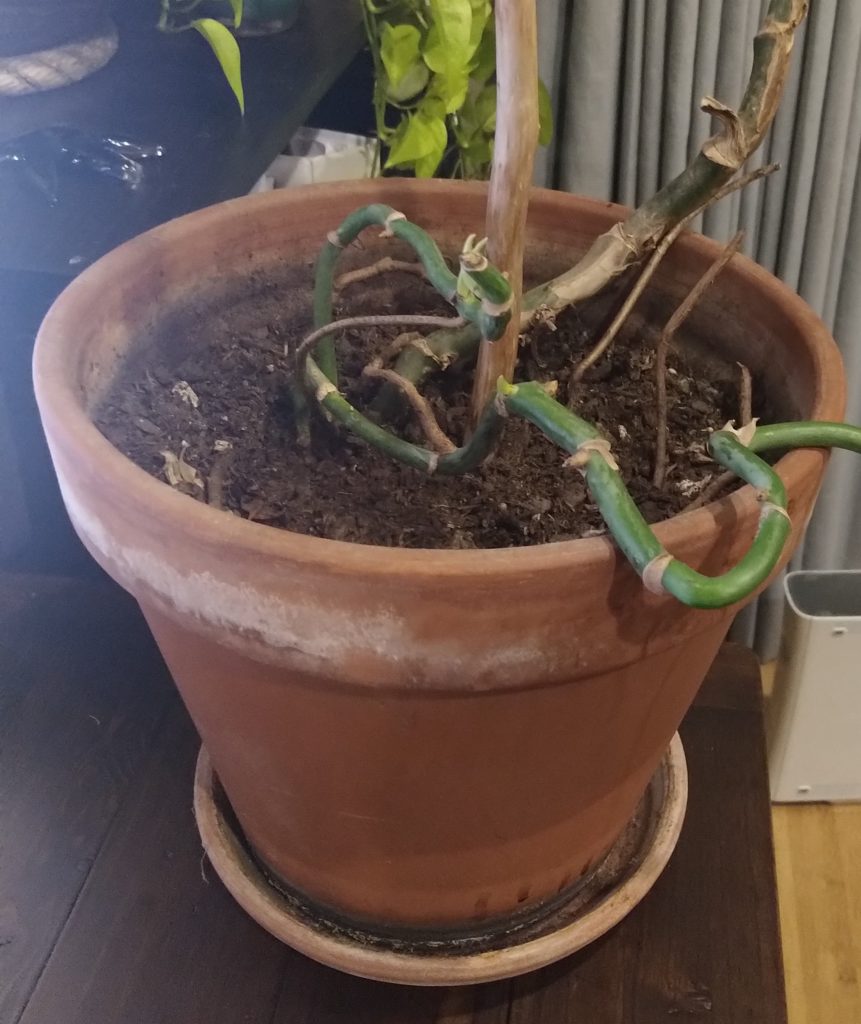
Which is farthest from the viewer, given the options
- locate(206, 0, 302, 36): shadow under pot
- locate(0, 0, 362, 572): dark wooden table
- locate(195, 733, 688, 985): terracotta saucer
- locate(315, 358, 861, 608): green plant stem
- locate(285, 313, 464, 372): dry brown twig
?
locate(206, 0, 302, 36): shadow under pot

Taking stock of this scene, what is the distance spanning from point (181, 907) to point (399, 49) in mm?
700

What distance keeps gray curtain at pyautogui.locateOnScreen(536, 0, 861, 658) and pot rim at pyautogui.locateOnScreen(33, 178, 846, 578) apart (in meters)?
0.39

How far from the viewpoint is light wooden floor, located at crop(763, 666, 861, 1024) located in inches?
41.1

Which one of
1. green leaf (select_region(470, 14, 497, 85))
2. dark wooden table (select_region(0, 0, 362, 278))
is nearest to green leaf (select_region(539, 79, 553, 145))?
green leaf (select_region(470, 14, 497, 85))

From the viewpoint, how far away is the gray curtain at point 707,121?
0.91 meters

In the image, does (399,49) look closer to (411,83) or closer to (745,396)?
(411,83)

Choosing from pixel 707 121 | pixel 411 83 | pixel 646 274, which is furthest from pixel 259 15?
pixel 646 274

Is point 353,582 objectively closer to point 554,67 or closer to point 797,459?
point 797,459

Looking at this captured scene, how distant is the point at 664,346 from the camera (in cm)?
59

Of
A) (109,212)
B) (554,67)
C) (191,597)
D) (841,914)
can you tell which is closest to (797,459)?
(191,597)

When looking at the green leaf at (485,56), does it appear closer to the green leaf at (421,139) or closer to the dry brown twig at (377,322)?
the green leaf at (421,139)

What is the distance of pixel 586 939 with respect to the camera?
2.03ft

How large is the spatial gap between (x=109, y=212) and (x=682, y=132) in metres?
0.54

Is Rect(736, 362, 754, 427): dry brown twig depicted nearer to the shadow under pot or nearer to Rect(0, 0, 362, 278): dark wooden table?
Rect(0, 0, 362, 278): dark wooden table
